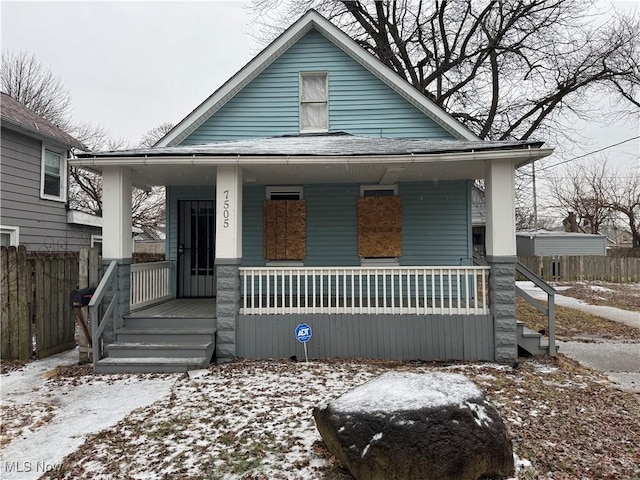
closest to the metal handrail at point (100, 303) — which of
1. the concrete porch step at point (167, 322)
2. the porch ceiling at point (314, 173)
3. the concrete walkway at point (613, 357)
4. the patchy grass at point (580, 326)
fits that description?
the concrete porch step at point (167, 322)

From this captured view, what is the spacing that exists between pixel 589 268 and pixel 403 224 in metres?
15.6

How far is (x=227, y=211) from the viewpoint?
5.79 metres

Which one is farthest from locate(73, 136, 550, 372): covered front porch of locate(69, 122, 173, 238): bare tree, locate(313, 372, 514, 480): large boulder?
locate(69, 122, 173, 238): bare tree

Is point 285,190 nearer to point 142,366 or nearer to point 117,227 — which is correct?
point 117,227

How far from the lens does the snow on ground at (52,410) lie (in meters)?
3.13

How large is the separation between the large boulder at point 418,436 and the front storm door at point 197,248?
5.92 m

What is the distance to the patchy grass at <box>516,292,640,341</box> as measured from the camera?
25.6 ft

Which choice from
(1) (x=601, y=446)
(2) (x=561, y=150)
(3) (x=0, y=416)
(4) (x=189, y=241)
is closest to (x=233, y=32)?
(4) (x=189, y=241)

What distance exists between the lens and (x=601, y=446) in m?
3.25

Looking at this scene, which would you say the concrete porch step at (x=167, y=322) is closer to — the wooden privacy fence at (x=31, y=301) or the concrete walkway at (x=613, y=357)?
Answer: the wooden privacy fence at (x=31, y=301)

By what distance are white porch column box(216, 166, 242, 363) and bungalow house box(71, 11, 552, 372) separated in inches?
0.8

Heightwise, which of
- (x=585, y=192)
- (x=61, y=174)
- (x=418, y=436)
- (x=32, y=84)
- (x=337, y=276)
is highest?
(x=32, y=84)

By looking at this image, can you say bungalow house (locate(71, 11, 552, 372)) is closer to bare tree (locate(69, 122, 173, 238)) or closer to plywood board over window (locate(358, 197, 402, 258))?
plywood board over window (locate(358, 197, 402, 258))

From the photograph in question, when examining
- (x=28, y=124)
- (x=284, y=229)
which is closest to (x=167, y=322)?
(x=284, y=229)
